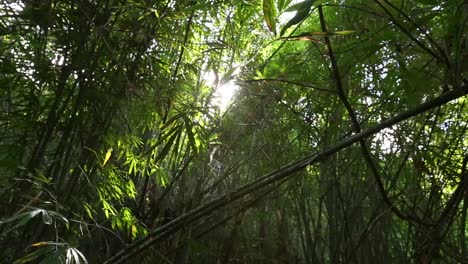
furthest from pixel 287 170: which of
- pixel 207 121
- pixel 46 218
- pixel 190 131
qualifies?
pixel 207 121

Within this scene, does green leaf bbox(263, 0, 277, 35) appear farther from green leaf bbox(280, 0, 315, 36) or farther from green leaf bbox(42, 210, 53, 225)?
green leaf bbox(42, 210, 53, 225)

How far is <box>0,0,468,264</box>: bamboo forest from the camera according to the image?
1.49 meters

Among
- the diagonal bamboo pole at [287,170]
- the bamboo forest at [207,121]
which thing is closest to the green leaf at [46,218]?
the bamboo forest at [207,121]

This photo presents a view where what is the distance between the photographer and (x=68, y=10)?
1686 millimetres

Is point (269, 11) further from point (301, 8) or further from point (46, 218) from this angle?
point (46, 218)

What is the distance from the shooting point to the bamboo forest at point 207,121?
1.49 metres

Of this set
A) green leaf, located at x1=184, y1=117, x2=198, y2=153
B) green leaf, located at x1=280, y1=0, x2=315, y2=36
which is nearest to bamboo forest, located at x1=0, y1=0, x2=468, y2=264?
green leaf, located at x1=184, y1=117, x2=198, y2=153

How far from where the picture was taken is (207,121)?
209 centimetres

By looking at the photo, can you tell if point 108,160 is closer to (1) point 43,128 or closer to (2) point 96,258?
(1) point 43,128

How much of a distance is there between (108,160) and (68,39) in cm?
47

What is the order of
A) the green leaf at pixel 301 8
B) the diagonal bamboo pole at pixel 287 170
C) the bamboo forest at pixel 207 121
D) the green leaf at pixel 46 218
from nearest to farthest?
the green leaf at pixel 301 8 < the green leaf at pixel 46 218 < the diagonal bamboo pole at pixel 287 170 < the bamboo forest at pixel 207 121

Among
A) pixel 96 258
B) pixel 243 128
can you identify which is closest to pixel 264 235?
pixel 243 128

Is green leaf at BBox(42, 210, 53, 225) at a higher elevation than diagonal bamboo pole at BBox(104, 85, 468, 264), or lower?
lower

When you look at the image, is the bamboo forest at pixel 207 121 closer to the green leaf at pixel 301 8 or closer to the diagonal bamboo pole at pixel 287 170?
the diagonal bamboo pole at pixel 287 170
